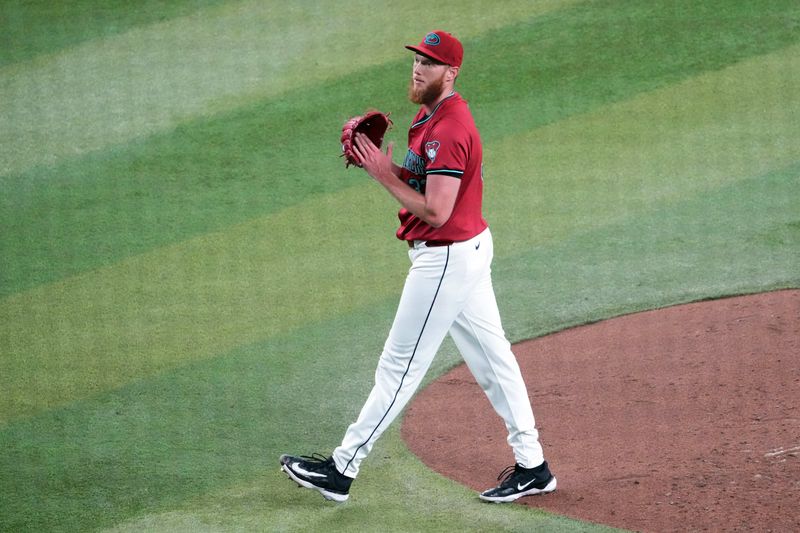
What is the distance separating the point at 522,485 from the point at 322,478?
32.6 inches

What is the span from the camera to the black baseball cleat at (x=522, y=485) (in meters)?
4.59

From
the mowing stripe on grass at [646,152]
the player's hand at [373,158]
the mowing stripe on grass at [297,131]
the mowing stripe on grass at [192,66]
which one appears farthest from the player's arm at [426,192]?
the mowing stripe on grass at [192,66]

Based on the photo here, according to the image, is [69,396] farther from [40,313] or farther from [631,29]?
[631,29]

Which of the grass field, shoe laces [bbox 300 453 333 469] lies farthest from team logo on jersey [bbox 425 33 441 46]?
the grass field

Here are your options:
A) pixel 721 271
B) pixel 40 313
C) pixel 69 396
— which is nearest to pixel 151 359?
pixel 69 396

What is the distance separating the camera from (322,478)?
4.63 meters

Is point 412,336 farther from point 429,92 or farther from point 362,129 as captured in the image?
point 429,92

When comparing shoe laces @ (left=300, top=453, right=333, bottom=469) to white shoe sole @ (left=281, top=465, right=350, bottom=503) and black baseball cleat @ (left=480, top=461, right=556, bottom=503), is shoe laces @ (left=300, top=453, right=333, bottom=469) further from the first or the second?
black baseball cleat @ (left=480, top=461, right=556, bottom=503)

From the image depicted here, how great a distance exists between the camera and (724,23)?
10.4m

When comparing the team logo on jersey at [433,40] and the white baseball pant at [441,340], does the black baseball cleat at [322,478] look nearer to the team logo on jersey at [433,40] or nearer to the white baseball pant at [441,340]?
the white baseball pant at [441,340]

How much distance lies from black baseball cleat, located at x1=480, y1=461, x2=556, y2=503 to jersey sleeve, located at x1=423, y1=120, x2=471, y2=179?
1.27 metres

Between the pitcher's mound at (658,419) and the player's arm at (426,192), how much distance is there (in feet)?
4.11

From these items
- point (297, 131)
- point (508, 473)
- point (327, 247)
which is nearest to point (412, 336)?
point (508, 473)

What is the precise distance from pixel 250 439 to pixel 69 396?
116cm
